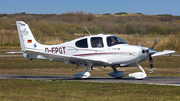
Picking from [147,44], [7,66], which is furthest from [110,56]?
[147,44]

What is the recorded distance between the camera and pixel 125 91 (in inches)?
491

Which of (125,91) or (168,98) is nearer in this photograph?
(168,98)

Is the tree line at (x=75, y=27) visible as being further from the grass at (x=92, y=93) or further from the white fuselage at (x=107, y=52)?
the grass at (x=92, y=93)

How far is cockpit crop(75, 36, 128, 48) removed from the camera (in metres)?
17.6

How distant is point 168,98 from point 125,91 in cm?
210

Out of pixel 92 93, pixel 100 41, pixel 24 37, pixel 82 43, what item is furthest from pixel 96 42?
pixel 92 93

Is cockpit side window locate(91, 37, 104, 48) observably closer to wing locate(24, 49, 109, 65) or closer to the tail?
wing locate(24, 49, 109, 65)

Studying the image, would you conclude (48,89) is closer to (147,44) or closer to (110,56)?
(110,56)

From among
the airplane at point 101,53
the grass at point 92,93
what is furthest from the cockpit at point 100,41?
the grass at point 92,93

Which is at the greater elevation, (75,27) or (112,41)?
(75,27)

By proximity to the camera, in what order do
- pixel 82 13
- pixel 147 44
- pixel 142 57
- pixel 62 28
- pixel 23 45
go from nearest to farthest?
pixel 142 57
pixel 23 45
pixel 147 44
pixel 62 28
pixel 82 13

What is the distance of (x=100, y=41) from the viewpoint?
58.3ft

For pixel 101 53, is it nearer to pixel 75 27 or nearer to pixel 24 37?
pixel 24 37

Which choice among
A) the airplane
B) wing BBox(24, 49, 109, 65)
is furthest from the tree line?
wing BBox(24, 49, 109, 65)
